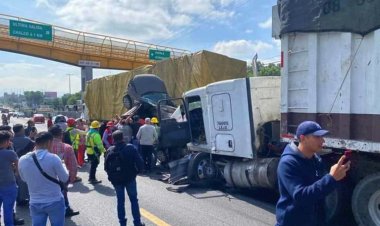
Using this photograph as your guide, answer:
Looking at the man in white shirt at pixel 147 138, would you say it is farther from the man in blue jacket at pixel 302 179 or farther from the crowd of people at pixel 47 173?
the man in blue jacket at pixel 302 179

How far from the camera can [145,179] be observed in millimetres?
10281

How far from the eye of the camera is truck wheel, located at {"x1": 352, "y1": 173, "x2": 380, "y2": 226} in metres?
5.27

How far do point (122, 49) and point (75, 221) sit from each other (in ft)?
90.4

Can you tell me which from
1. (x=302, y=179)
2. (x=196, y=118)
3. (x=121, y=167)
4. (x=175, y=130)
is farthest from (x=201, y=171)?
(x=302, y=179)

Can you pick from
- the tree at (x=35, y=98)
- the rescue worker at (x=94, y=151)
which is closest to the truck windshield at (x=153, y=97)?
the rescue worker at (x=94, y=151)

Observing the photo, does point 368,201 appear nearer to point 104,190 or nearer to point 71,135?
point 104,190

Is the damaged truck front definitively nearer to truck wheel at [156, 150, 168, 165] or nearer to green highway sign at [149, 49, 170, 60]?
truck wheel at [156, 150, 168, 165]

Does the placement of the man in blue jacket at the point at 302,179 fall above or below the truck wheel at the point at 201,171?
above

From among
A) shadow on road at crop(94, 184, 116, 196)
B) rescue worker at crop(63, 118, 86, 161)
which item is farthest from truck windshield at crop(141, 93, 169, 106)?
shadow on road at crop(94, 184, 116, 196)

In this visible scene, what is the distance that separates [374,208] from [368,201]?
0.12 meters

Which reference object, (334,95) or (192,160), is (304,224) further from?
(192,160)

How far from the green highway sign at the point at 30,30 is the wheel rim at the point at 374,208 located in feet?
86.5

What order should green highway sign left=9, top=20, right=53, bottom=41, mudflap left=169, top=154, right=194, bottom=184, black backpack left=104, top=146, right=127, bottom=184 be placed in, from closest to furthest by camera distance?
black backpack left=104, top=146, right=127, bottom=184 → mudflap left=169, top=154, right=194, bottom=184 → green highway sign left=9, top=20, right=53, bottom=41

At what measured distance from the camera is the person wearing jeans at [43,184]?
13.7ft
